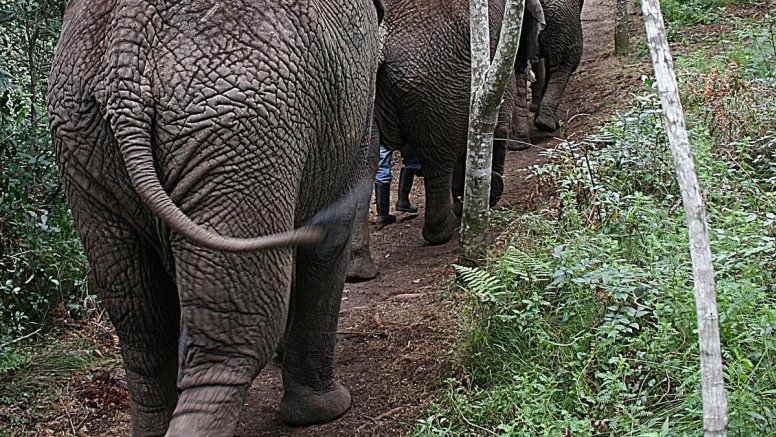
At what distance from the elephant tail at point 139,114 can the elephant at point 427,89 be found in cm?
366

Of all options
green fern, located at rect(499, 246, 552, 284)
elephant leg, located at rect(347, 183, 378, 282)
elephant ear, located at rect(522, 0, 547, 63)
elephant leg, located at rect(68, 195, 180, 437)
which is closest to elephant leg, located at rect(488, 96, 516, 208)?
elephant ear, located at rect(522, 0, 547, 63)

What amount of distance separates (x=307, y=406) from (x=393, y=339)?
3.69 feet

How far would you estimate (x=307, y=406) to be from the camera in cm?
437

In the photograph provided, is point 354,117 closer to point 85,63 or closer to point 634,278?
point 85,63

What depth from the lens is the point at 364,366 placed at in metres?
5.16

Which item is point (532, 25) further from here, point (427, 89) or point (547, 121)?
point (427, 89)

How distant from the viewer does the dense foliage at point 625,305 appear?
354 cm

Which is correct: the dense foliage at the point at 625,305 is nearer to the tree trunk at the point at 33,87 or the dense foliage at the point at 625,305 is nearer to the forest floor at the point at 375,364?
the forest floor at the point at 375,364

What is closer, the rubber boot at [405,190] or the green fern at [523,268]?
the green fern at [523,268]

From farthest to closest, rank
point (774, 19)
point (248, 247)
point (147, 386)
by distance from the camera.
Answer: point (774, 19) < point (147, 386) < point (248, 247)

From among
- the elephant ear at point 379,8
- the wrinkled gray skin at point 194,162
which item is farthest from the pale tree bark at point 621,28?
the wrinkled gray skin at point 194,162

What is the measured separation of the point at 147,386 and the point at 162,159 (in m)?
1.04

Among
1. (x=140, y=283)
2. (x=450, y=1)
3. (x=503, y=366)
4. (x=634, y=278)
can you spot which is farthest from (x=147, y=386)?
(x=450, y=1)

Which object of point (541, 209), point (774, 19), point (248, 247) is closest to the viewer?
point (248, 247)
